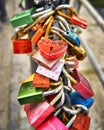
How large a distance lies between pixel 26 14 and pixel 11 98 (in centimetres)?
118

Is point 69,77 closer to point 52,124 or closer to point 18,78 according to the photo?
point 52,124

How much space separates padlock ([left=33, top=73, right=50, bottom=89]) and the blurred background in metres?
0.94

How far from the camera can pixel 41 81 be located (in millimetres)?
550

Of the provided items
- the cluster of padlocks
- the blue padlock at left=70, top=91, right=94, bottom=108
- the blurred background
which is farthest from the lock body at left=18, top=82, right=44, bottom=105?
the blurred background

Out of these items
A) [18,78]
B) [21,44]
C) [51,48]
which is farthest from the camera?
[18,78]

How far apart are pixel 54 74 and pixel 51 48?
0.06 meters

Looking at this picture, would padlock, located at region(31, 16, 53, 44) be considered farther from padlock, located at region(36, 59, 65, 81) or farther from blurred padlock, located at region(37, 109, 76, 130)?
blurred padlock, located at region(37, 109, 76, 130)

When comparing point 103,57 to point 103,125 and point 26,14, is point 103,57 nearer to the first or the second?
point 103,125

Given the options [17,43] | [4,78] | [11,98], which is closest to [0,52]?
[4,78]

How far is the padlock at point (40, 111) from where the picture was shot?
569mm

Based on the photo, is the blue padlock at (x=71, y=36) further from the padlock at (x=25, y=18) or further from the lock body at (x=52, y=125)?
the lock body at (x=52, y=125)

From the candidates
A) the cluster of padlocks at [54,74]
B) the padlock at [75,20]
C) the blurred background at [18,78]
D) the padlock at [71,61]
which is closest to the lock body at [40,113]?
the cluster of padlocks at [54,74]

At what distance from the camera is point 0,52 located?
2.46 meters

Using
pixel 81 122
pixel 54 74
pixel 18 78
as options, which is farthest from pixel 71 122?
pixel 18 78
